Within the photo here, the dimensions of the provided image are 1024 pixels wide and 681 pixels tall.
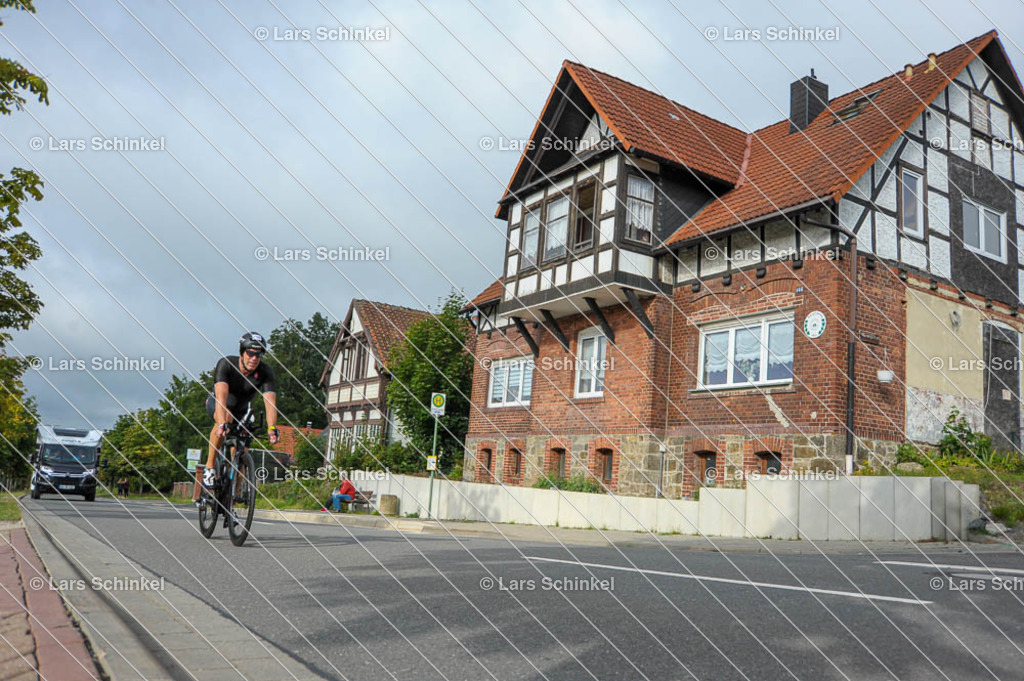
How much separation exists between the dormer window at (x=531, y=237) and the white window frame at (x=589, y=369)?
2.30 m

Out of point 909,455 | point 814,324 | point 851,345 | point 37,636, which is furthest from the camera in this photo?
point 814,324

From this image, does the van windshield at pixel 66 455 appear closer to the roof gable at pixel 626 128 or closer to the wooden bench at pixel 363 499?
the wooden bench at pixel 363 499

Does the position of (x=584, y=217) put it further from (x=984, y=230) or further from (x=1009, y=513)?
(x=1009, y=513)

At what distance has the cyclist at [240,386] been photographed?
301 inches

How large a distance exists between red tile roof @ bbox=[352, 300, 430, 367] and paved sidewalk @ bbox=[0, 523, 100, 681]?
3260 cm

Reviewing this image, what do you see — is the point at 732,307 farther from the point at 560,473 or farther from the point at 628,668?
the point at 628,668

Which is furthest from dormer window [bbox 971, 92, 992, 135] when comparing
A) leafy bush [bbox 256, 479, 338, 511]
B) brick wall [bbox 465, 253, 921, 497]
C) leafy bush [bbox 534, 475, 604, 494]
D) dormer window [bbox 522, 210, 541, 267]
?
leafy bush [bbox 256, 479, 338, 511]

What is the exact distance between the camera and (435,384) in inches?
1189

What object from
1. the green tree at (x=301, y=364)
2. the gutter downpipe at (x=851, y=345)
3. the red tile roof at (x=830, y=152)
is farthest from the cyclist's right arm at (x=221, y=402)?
the green tree at (x=301, y=364)

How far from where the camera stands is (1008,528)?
12383mm

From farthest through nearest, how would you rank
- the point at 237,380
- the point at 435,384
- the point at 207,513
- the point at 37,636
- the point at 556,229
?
the point at 435,384 < the point at 556,229 < the point at 207,513 < the point at 237,380 < the point at 37,636

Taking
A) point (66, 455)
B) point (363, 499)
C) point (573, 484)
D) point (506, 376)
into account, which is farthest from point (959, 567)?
point (66, 455)

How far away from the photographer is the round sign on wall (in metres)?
16.2

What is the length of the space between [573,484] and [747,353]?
545 cm
